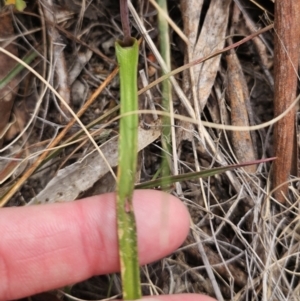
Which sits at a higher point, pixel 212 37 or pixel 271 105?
pixel 212 37

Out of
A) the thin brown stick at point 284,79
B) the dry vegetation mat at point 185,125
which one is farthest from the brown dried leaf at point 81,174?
the thin brown stick at point 284,79

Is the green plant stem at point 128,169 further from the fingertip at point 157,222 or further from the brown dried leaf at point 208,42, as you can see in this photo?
the brown dried leaf at point 208,42

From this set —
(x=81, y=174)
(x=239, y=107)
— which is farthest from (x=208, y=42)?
(x=81, y=174)

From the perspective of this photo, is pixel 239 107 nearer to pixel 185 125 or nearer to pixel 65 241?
pixel 185 125

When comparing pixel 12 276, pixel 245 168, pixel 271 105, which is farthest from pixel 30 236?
pixel 271 105

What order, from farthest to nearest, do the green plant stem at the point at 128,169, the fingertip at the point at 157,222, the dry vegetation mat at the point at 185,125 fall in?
the dry vegetation mat at the point at 185,125 < the fingertip at the point at 157,222 < the green plant stem at the point at 128,169

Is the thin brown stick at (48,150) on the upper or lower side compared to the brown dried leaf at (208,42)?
lower

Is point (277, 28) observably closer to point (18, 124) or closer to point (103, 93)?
point (103, 93)
